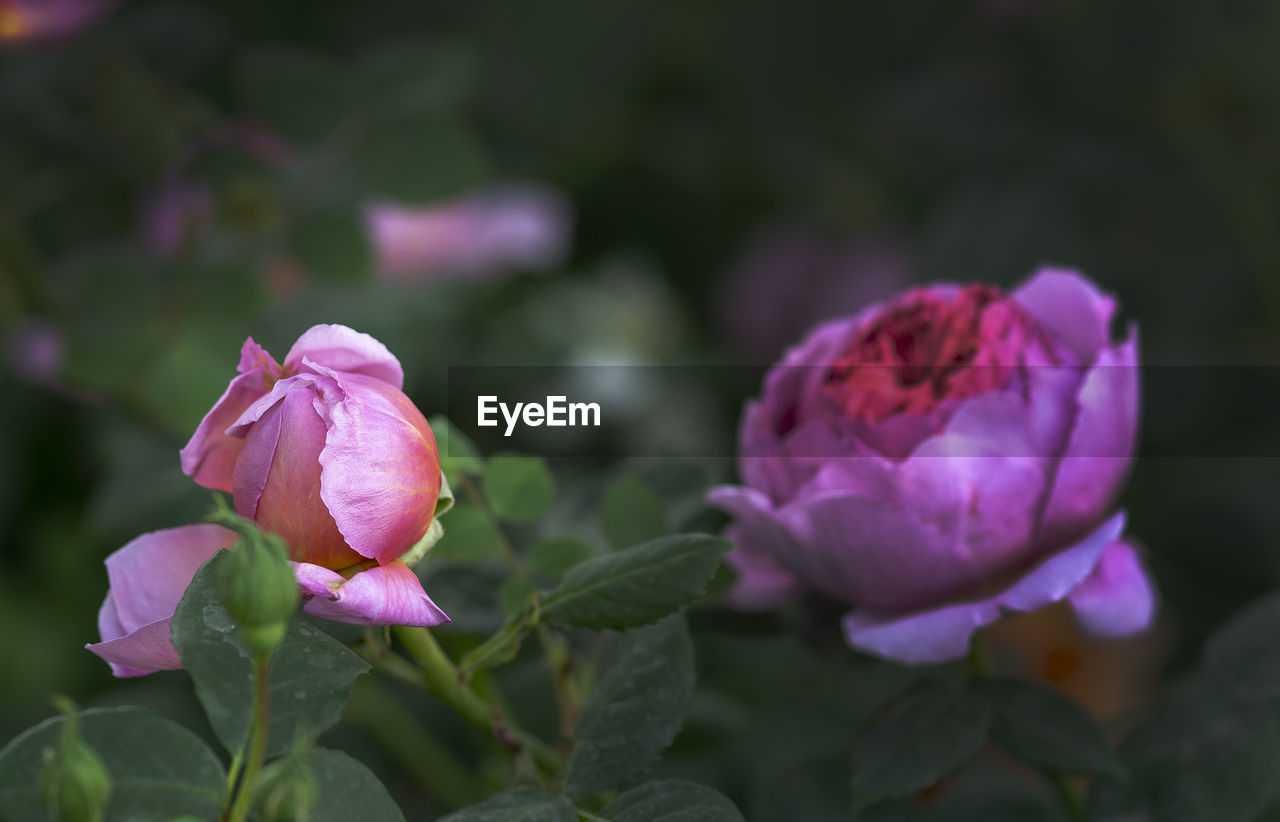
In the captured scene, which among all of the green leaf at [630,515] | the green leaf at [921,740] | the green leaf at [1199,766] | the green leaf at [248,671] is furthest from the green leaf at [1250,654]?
the green leaf at [248,671]

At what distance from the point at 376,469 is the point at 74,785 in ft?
0.34

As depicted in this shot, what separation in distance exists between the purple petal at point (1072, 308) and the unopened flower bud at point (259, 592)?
32 cm

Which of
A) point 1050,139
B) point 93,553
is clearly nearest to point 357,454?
point 93,553

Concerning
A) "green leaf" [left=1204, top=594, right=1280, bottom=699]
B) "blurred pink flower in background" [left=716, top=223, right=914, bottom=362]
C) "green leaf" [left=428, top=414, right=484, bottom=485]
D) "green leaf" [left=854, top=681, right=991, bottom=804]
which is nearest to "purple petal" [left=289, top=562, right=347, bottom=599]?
"green leaf" [left=428, top=414, right=484, bottom=485]

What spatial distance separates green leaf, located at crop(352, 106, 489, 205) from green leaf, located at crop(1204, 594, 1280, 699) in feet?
1.76

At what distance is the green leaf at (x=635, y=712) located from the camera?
343 millimetres

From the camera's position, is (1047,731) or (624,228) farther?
(624,228)

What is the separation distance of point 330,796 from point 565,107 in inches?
35.3

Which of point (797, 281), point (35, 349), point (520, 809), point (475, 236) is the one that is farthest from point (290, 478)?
point (797, 281)

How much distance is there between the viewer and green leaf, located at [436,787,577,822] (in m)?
0.32

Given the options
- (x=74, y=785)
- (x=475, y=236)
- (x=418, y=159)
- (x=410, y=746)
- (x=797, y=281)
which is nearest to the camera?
(x=74, y=785)

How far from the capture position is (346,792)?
29 cm

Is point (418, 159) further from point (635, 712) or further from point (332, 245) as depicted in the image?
point (635, 712)

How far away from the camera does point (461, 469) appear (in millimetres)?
406
